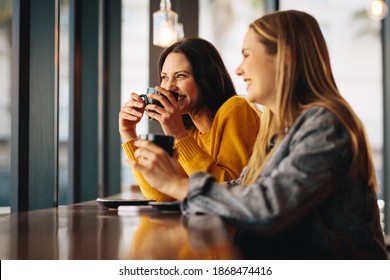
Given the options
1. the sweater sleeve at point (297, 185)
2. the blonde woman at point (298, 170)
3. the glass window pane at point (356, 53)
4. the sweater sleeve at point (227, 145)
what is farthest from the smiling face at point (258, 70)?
the glass window pane at point (356, 53)

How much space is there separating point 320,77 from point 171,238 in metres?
0.51

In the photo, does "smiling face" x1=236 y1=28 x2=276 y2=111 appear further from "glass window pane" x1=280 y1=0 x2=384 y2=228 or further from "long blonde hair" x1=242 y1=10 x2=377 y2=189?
"glass window pane" x1=280 y1=0 x2=384 y2=228

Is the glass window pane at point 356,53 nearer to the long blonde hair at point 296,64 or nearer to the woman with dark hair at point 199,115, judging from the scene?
the woman with dark hair at point 199,115

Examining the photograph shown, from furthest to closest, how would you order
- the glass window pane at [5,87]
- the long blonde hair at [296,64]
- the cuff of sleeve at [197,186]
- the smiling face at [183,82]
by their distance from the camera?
the smiling face at [183,82], the glass window pane at [5,87], the long blonde hair at [296,64], the cuff of sleeve at [197,186]

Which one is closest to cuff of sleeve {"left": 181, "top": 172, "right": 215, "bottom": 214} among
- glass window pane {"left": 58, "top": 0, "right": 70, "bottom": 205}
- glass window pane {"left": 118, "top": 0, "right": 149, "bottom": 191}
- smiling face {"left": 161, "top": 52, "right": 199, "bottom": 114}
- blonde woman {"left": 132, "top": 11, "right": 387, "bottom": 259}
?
blonde woman {"left": 132, "top": 11, "right": 387, "bottom": 259}

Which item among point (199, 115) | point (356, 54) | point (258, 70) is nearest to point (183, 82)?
point (199, 115)

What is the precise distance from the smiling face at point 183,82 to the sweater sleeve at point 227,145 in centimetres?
20

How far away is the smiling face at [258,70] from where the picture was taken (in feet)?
4.19

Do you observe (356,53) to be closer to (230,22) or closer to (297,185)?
(230,22)

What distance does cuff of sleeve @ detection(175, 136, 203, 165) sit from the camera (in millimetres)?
1799

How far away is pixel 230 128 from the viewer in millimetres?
1919
